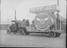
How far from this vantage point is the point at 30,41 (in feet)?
7.28

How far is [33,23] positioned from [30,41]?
389 mm

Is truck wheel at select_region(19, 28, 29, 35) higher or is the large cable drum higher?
the large cable drum

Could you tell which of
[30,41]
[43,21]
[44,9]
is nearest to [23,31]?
[30,41]

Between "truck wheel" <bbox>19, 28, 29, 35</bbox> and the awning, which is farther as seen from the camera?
"truck wheel" <bbox>19, 28, 29, 35</bbox>

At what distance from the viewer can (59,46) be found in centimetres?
215

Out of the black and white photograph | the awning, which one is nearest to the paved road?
the black and white photograph

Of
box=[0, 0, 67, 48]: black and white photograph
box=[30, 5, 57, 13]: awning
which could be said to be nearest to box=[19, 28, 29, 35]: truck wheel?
box=[0, 0, 67, 48]: black and white photograph

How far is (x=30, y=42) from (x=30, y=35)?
15 cm

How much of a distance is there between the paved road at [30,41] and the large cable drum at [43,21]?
230mm

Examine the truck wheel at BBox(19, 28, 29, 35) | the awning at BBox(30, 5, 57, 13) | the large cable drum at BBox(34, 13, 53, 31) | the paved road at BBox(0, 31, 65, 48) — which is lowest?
the paved road at BBox(0, 31, 65, 48)

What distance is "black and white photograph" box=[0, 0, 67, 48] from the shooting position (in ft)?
7.02

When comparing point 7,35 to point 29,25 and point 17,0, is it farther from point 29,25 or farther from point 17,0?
point 17,0

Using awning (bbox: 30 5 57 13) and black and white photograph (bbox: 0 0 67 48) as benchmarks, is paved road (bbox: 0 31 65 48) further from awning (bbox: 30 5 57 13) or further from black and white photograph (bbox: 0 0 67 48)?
awning (bbox: 30 5 57 13)

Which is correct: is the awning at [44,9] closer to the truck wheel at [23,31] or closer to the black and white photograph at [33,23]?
the black and white photograph at [33,23]
